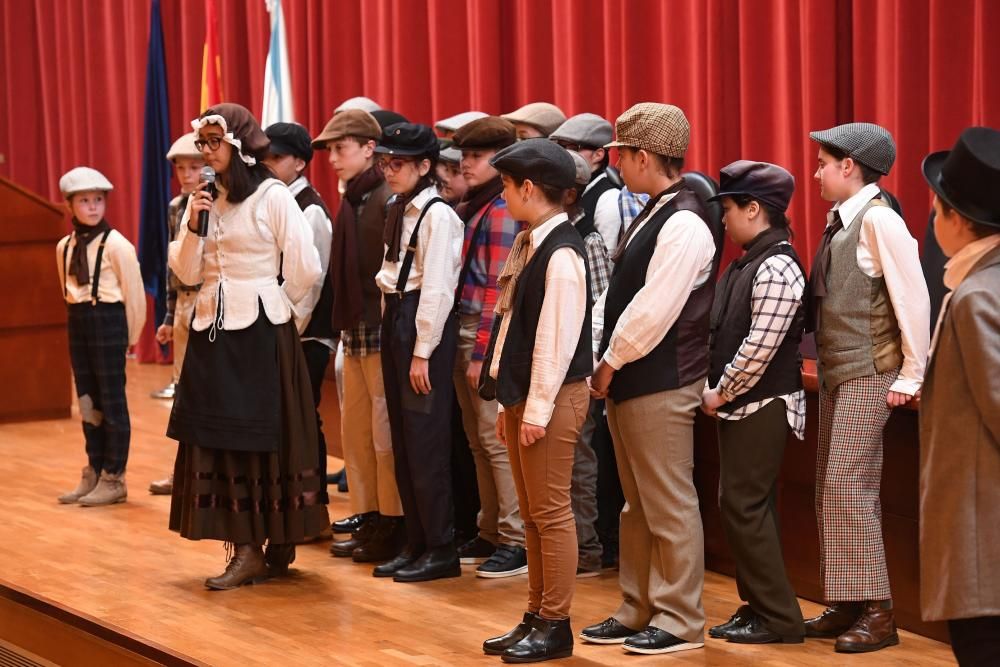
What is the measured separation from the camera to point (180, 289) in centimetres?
503

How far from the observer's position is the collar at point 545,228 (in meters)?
3.33

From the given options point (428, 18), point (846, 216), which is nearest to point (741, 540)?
point (846, 216)

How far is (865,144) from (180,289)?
266 cm

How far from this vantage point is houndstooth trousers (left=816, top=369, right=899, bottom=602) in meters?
3.35

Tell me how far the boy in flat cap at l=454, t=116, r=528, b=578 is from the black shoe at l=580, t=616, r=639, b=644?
0.70m

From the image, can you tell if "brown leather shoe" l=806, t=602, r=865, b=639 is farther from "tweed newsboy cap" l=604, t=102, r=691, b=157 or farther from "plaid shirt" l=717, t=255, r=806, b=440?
"tweed newsboy cap" l=604, t=102, r=691, b=157

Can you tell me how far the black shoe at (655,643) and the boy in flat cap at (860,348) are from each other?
0.38 m

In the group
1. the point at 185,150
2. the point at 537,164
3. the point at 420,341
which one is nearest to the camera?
the point at 537,164

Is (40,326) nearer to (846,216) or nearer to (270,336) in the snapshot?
(270,336)

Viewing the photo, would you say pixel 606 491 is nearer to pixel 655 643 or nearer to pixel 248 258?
pixel 655 643

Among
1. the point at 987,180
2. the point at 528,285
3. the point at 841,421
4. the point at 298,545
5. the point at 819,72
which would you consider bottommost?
the point at 298,545

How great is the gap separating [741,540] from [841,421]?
389mm

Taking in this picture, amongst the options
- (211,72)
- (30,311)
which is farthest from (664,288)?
(211,72)

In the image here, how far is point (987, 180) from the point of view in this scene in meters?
2.26
